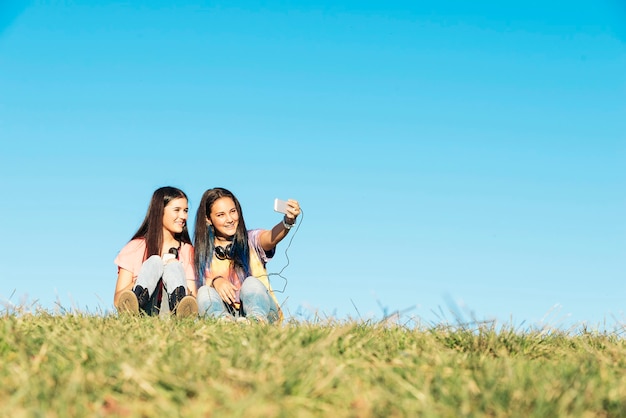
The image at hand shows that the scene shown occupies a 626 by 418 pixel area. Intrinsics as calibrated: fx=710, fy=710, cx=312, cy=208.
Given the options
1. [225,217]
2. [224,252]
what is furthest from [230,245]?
[225,217]

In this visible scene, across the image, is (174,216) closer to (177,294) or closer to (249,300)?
(177,294)

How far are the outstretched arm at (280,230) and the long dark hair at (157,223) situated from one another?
1.02 meters

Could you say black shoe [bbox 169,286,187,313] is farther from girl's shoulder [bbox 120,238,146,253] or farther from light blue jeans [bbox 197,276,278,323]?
girl's shoulder [bbox 120,238,146,253]

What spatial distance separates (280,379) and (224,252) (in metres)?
6.10

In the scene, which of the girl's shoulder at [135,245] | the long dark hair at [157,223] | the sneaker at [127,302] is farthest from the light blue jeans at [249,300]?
the girl's shoulder at [135,245]

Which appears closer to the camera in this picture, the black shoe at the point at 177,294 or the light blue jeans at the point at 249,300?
the light blue jeans at the point at 249,300

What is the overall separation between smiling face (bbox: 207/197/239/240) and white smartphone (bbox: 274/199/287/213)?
729 millimetres

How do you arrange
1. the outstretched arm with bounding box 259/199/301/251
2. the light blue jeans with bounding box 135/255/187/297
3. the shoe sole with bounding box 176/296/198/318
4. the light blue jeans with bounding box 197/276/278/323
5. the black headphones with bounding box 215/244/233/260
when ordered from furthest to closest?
the black headphones with bounding box 215/244/233/260 < the outstretched arm with bounding box 259/199/301/251 < the light blue jeans with bounding box 135/255/187/297 < the light blue jeans with bounding box 197/276/278/323 < the shoe sole with bounding box 176/296/198/318

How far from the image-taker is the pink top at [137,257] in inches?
354

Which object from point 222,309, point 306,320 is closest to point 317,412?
point 306,320

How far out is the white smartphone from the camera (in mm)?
8836

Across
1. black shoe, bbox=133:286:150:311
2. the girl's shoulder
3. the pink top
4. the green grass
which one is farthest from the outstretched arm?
the green grass

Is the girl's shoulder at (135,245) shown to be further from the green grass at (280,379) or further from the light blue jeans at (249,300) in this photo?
the green grass at (280,379)

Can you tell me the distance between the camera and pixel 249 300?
8.19m
